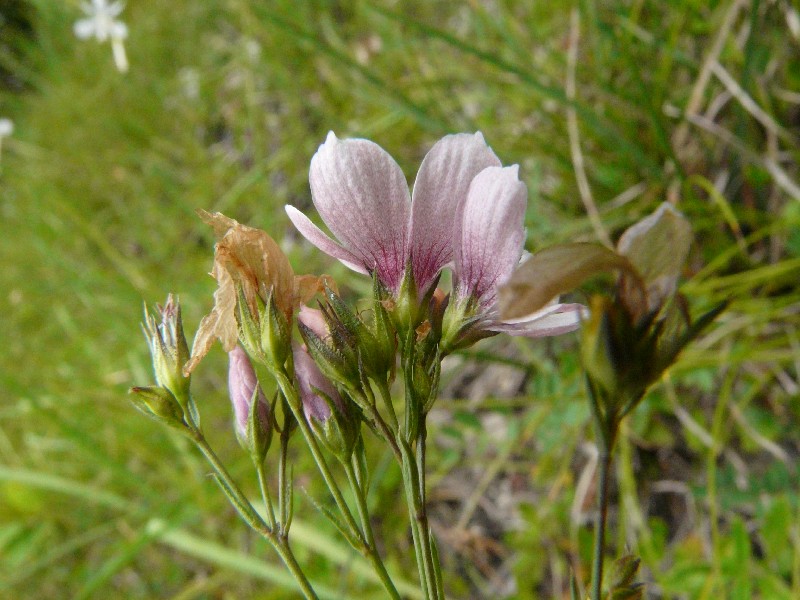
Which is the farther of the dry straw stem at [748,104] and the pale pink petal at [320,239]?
the dry straw stem at [748,104]

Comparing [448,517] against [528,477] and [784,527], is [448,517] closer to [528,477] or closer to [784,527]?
[528,477]

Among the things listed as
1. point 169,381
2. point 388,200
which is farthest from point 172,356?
point 388,200

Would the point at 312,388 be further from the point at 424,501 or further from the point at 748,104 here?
the point at 748,104

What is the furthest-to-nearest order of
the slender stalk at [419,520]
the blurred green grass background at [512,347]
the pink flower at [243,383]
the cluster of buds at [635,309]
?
the blurred green grass background at [512,347] < the pink flower at [243,383] < the slender stalk at [419,520] < the cluster of buds at [635,309]

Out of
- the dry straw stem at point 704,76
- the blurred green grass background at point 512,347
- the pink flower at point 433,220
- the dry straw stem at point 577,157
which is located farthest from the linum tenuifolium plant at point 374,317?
the dry straw stem at point 704,76

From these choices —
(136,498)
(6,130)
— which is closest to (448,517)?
(136,498)

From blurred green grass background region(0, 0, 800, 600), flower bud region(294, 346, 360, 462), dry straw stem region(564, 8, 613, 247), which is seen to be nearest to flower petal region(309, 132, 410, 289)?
flower bud region(294, 346, 360, 462)

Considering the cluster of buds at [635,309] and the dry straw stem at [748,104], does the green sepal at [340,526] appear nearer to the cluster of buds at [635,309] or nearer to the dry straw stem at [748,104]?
the cluster of buds at [635,309]
